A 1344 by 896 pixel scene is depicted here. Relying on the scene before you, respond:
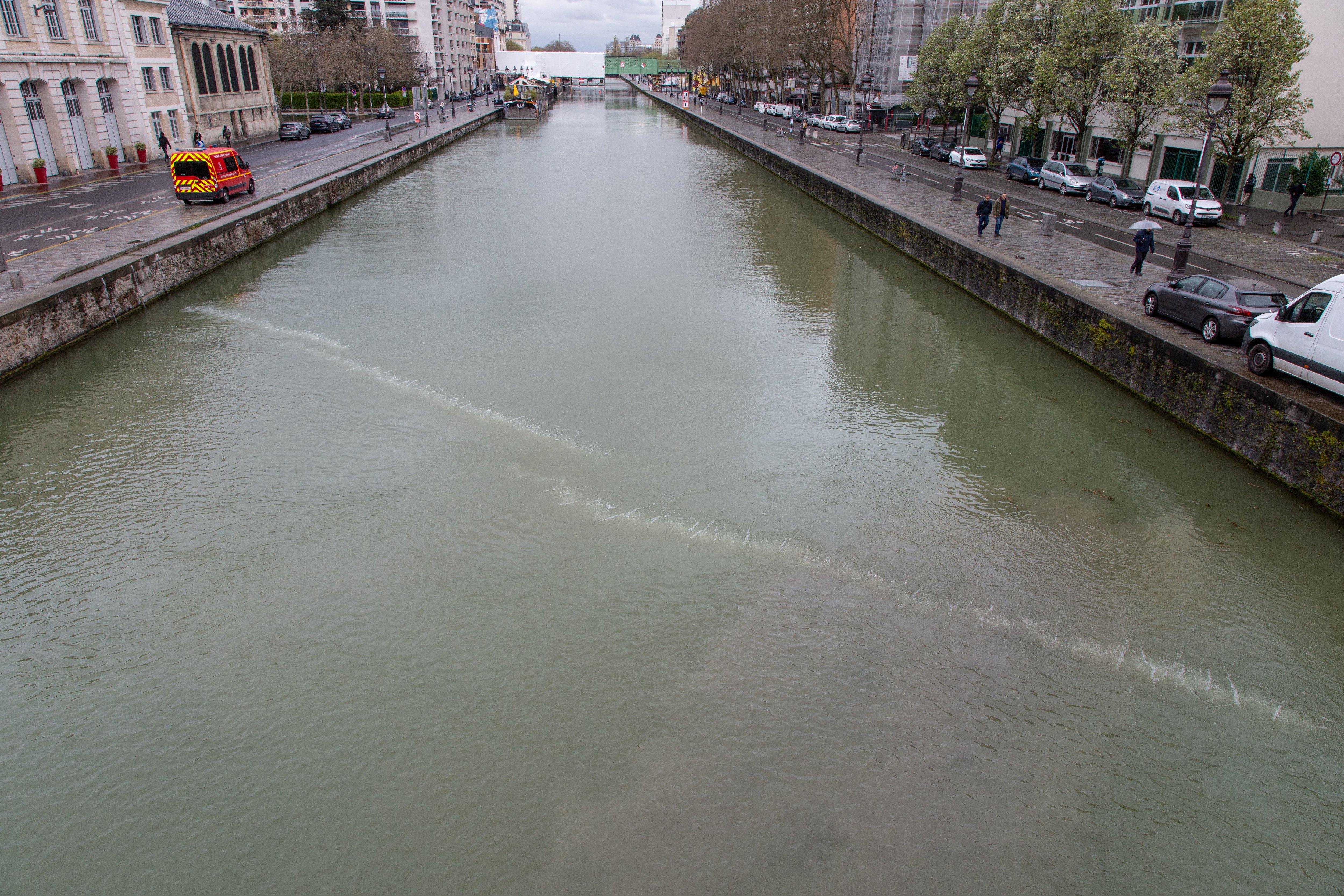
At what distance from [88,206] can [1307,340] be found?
31.8 m

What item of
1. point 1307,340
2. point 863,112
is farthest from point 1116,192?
point 1307,340

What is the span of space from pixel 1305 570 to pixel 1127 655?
10.5ft

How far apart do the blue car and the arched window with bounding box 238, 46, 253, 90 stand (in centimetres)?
4508

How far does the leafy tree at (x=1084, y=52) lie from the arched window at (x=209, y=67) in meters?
43.1

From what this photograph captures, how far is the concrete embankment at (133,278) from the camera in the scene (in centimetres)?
1509

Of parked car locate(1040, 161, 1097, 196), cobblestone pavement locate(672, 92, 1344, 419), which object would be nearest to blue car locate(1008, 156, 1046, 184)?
parked car locate(1040, 161, 1097, 196)

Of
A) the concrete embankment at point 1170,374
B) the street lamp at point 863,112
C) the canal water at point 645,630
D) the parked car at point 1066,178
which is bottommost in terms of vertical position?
the canal water at point 645,630

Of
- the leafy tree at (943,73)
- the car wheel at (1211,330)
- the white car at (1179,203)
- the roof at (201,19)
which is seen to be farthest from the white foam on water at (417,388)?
the leafy tree at (943,73)

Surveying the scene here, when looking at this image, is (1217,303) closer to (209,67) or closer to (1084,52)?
(1084,52)

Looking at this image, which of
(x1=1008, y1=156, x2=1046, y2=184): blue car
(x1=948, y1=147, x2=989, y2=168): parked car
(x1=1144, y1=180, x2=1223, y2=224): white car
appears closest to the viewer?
(x1=1144, y1=180, x2=1223, y2=224): white car

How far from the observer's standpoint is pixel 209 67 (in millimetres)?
47094

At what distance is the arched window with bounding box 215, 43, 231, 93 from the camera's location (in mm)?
48188

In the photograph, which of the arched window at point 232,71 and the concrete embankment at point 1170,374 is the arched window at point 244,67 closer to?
the arched window at point 232,71

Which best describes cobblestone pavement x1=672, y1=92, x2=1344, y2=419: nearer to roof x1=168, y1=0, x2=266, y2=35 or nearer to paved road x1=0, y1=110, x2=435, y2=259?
paved road x1=0, y1=110, x2=435, y2=259
